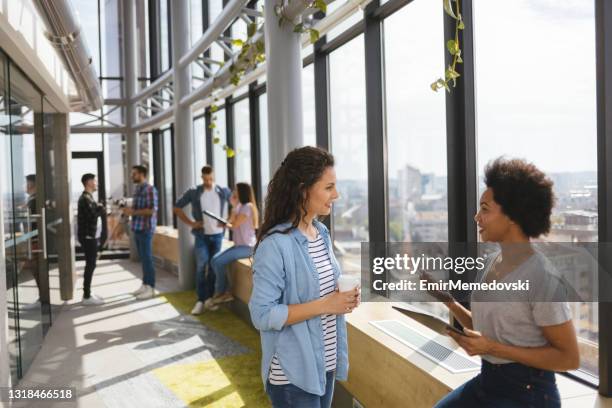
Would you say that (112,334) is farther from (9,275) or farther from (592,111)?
(592,111)

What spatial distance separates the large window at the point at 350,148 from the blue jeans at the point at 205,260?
82.3 inches

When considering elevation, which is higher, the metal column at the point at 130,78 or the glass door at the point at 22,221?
the metal column at the point at 130,78

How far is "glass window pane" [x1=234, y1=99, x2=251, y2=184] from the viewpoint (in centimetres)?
717

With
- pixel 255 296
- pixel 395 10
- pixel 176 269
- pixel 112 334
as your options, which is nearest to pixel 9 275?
pixel 112 334

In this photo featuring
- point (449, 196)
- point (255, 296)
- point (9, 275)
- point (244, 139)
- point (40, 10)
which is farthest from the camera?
point (244, 139)

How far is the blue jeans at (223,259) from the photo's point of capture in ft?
20.0

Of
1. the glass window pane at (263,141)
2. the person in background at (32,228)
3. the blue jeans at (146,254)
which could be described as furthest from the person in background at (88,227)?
the glass window pane at (263,141)

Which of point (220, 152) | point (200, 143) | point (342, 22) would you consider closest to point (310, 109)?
point (342, 22)

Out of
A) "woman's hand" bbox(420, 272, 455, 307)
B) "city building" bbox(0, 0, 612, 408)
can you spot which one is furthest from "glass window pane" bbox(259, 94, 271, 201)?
"woman's hand" bbox(420, 272, 455, 307)

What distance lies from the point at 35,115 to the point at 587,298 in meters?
5.16

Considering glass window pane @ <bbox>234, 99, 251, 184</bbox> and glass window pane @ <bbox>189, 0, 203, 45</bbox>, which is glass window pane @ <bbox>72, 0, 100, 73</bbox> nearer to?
glass window pane @ <bbox>189, 0, 203, 45</bbox>

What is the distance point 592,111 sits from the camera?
7.49 ft

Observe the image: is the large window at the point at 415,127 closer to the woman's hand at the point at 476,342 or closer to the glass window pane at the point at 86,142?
the woman's hand at the point at 476,342

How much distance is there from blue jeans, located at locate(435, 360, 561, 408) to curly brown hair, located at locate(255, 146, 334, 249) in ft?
2.65
